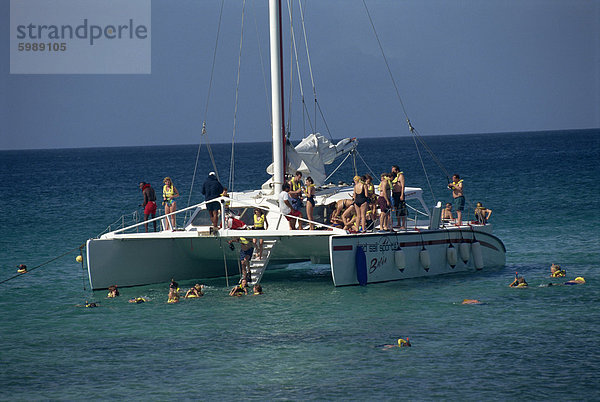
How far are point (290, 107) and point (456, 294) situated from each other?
6.59 m

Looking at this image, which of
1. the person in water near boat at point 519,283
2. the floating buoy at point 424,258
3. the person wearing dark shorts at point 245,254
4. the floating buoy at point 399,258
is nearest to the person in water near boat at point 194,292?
the person wearing dark shorts at point 245,254

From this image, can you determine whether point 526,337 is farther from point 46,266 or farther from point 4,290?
point 46,266

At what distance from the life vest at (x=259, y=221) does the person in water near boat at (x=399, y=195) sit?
10.4ft

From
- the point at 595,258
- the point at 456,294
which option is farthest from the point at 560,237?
the point at 456,294

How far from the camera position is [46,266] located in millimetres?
26828


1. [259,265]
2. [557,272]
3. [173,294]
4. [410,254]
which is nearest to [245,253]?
[259,265]

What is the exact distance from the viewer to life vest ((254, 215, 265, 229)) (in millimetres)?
20156

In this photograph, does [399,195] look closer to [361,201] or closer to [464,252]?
[361,201]

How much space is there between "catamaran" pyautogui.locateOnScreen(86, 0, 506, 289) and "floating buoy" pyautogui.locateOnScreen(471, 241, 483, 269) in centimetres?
3

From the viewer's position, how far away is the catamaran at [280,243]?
19766 mm

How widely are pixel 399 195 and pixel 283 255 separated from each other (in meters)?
3.15

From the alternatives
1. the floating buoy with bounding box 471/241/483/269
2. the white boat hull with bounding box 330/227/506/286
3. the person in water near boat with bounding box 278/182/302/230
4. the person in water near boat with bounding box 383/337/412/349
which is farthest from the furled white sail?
the person in water near boat with bounding box 383/337/412/349

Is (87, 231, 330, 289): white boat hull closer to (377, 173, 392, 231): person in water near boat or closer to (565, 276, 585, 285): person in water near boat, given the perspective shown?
(377, 173, 392, 231): person in water near boat

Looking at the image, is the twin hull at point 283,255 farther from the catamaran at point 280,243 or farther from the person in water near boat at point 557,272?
the person in water near boat at point 557,272
